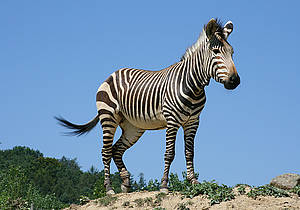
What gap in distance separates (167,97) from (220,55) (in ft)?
5.24

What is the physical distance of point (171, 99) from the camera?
1038 cm

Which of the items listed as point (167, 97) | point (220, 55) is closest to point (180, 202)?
point (167, 97)

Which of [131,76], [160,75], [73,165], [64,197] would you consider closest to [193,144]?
[160,75]

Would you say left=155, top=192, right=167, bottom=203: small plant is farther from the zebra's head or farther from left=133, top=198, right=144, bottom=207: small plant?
the zebra's head

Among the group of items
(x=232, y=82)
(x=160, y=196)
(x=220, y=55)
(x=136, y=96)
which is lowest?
(x=160, y=196)

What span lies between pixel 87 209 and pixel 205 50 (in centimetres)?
495

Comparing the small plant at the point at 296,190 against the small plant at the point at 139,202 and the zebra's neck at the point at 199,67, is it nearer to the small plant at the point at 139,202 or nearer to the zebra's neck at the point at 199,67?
the zebra's neck at the point at 199,67

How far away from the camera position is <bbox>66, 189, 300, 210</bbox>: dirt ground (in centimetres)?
895

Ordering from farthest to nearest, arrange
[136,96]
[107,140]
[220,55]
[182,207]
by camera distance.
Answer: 1. [107,140]
2. [136,96]
3. [220,55]
4. [182,207]

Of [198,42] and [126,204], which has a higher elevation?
[198,42]

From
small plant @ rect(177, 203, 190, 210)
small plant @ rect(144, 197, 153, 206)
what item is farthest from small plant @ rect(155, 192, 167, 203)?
small plant @ rect(177, 203, 190, 210)

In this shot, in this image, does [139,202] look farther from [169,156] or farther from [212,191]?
→ [212,191]

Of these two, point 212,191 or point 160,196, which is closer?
point 212,191

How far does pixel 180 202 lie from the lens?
9664 mm
